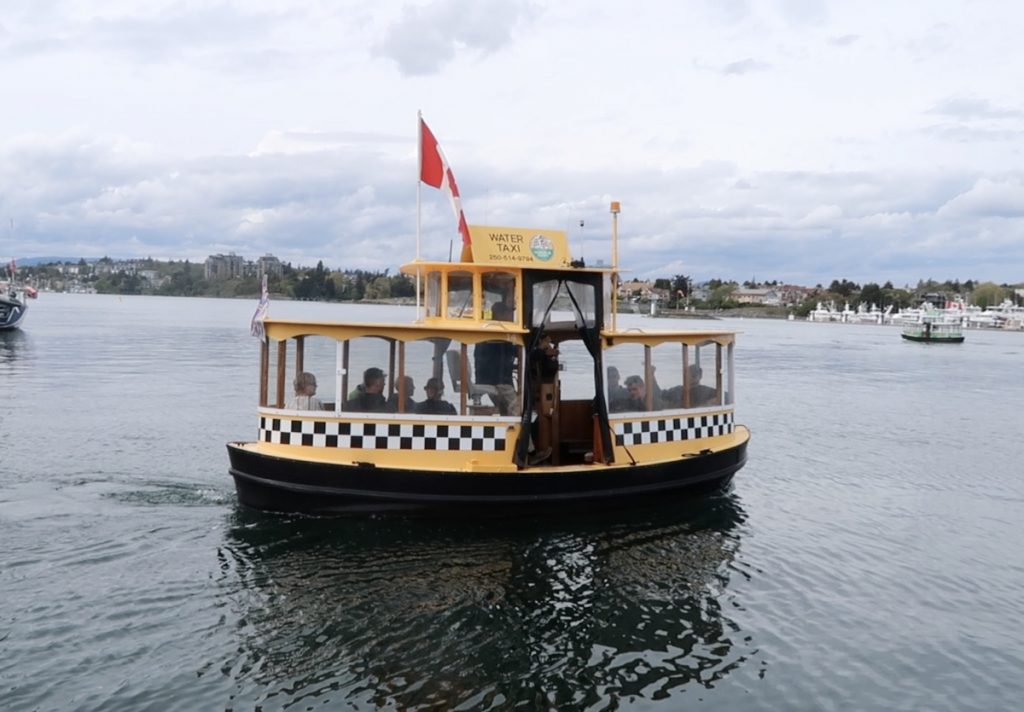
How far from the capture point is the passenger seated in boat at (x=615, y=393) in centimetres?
1352

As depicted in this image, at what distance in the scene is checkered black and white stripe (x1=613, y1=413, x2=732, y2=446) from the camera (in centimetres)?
1357

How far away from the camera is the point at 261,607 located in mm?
9562

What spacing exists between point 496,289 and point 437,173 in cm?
212

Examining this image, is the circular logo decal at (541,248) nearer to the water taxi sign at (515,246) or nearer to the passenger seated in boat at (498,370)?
the water taxi sign at (515,246)

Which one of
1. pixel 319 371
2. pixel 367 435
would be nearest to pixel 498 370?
pixel 367 435

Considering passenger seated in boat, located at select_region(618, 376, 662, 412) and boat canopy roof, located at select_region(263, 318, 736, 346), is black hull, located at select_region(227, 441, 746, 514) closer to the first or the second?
passenger seated in boat, located at select_region(618, 376, 662, 412)

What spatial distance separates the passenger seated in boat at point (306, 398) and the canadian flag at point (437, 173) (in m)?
3.12

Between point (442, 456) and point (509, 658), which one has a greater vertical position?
point (442, 456)

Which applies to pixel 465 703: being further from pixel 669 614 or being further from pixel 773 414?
pixel 773 414

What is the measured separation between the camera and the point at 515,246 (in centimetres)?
1329

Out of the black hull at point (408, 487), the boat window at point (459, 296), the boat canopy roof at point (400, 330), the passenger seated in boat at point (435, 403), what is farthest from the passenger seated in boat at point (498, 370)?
the black hull at point (408, 487)

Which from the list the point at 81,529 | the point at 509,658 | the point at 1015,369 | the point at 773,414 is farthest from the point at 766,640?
the point at 1015,369

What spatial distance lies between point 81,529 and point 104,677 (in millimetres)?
4915

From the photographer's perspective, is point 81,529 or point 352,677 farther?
point 81,529
